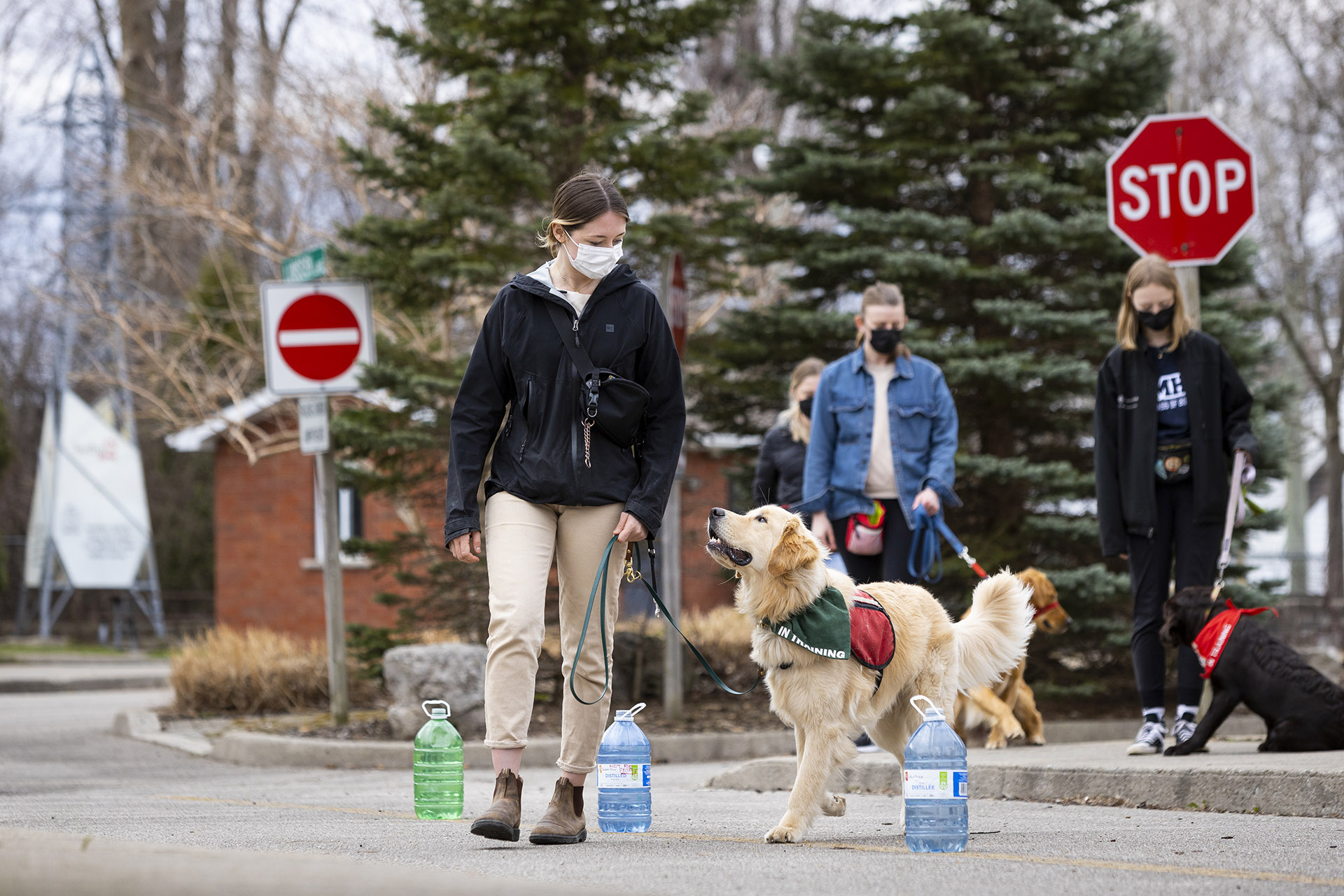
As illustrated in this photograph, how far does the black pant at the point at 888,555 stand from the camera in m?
7.68

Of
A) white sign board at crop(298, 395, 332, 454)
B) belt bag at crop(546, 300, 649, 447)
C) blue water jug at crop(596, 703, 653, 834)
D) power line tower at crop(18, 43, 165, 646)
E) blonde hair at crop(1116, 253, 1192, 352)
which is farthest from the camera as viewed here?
power line tower at crop(18, 43, 165, 646)

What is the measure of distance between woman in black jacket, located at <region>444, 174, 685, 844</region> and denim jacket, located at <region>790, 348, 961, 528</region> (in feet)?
8.75

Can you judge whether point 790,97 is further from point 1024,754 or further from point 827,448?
point 1024,754

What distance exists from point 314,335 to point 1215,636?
6.45 m

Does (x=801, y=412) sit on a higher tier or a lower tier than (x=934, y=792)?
higher

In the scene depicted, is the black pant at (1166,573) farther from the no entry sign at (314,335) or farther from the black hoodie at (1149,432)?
the no entry sign at (314,335)

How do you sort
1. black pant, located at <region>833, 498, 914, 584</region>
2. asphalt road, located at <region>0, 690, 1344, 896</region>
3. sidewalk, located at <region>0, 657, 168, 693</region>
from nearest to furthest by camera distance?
1. asphalt road, located at <region>0, 690, 1344, 896</region>
2. black pant, located at <region>833, 498, 914, 584</region>
3. sidewalk, located at <region>0, 657, 168, 693</region>

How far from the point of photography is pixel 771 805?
6.74 m

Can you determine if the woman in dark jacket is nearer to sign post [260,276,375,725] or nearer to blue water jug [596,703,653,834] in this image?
sign post [260,276,375,725]

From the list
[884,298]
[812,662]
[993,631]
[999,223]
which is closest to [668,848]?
[812,662]

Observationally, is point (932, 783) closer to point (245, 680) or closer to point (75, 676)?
point (245, 680)

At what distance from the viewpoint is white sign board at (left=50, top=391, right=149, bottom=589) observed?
26609 millimetres

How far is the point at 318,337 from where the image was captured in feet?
33.6

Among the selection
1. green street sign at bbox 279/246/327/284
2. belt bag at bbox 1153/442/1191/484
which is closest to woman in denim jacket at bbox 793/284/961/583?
belt bag at bbox 1153/442/1191/484
